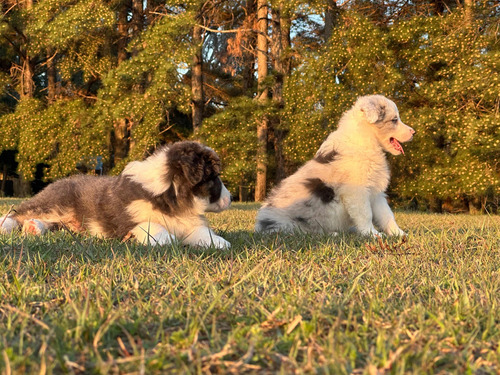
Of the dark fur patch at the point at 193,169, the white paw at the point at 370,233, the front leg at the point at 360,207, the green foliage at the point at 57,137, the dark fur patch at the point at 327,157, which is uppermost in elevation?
the green foliage at the point at 57,137

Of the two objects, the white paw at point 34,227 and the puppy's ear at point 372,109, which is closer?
the white paw at point 34,227

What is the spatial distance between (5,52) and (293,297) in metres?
28.8

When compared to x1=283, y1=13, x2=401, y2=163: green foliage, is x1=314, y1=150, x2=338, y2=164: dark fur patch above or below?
below

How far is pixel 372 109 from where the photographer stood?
20.3 feet

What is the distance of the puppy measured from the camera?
19.5 ft

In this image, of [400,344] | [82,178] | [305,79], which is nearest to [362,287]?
[400,344]

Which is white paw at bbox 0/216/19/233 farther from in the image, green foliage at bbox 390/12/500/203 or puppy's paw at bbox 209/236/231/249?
green foliage at bbox 390/12/500/203

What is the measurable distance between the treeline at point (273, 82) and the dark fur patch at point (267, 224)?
11031 mm

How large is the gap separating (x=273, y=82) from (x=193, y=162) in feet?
52.7

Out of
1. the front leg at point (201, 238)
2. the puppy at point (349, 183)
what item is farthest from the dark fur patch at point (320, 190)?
the front leg at point (201, 238)

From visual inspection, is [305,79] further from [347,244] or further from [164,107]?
[347,244]

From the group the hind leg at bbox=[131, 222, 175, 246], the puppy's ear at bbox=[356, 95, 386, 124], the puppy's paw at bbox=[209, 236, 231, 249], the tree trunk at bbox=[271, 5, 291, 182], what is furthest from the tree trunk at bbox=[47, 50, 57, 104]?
the puppy's paw at bbox=[209, 236, 231, 249]

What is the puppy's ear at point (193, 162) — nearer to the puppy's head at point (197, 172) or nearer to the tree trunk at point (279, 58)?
the puppy's head at point (197, 172)

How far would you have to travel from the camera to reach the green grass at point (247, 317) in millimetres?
1623
